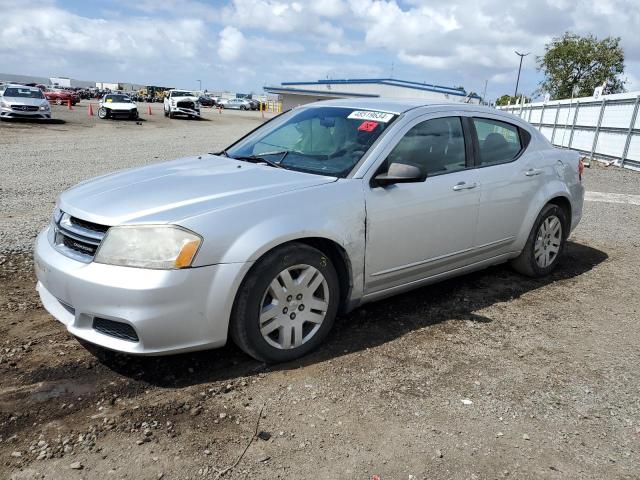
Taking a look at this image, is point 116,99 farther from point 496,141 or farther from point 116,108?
point 496,141

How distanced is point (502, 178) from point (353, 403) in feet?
8.30

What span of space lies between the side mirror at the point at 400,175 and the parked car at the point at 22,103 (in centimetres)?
2518

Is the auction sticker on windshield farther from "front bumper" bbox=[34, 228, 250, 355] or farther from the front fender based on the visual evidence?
"front bumper" bbox=[34, 228, 250, 355]

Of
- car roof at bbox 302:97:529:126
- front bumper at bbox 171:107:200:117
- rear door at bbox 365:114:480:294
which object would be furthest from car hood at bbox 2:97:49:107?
rear door at bbox 365:114:480:294

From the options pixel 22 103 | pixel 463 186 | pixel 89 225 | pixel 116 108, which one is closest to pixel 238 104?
pixel 116 108

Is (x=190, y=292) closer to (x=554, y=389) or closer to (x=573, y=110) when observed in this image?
(x=554, y=389)

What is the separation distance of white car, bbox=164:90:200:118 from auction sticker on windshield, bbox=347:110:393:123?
32.6m

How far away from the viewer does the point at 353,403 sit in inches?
117

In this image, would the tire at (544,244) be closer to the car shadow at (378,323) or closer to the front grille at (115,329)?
the car shadow at (378,323)

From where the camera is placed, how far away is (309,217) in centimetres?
323

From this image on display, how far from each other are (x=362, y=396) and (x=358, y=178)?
4.67ft

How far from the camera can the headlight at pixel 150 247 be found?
282 centimetres

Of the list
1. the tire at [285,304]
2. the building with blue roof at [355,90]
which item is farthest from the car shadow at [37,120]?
the tire at [285,304]

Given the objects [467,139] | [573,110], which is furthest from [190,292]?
→ [573,110]
